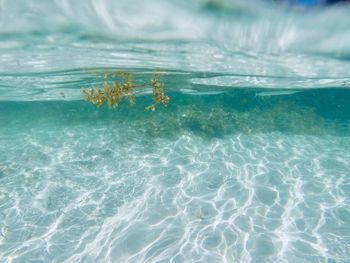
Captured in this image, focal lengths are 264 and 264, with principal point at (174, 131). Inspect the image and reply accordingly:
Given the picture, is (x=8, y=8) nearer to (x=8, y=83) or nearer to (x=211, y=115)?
(x=211, y=115)

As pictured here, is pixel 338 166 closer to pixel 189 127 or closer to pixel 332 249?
pixel 332 249

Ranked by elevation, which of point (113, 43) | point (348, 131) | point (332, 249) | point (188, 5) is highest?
point (188, 5)

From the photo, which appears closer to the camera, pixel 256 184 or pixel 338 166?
pixel 256 184

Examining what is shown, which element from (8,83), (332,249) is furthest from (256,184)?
(8,83)

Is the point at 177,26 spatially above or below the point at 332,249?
above

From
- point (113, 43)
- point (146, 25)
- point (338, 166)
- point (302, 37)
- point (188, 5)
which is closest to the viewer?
point (188, 5)

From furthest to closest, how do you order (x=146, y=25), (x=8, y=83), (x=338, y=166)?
(x=8, y=83) < (x=338, y=166) < (x=146, y=25)
